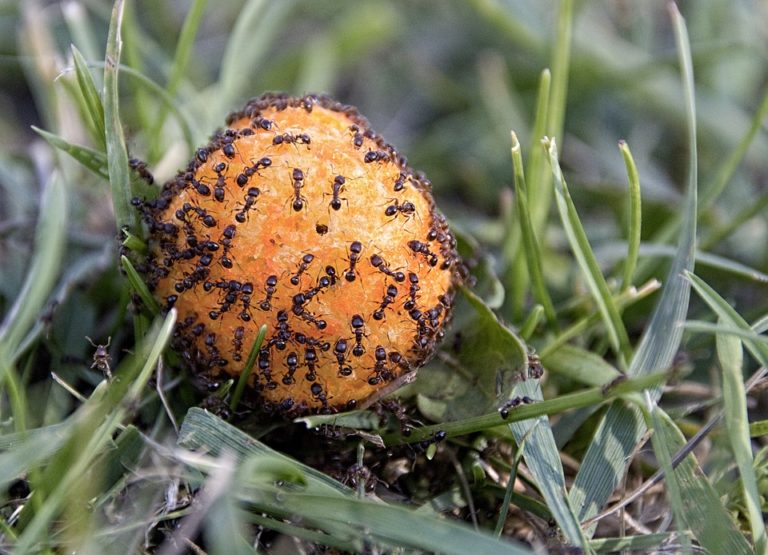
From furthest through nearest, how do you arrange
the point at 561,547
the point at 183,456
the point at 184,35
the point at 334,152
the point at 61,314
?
the point at 184,35 < the point at 61,314 < the point at 334,152 < the point at 561,547 < the point at 183,456

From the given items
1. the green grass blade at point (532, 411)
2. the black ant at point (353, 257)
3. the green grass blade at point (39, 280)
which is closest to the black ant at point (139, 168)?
the green grass blade at point (39, 280)

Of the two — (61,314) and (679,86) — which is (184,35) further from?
(679,86)

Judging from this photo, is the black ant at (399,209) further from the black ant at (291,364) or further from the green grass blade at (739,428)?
the green grass blade at (739,428)

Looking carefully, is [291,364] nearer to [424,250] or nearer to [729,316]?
[424,250]

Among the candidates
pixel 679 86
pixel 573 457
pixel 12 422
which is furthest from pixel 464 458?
pixel 679 86

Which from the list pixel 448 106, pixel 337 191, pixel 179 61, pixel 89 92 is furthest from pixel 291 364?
pixel 448 106
